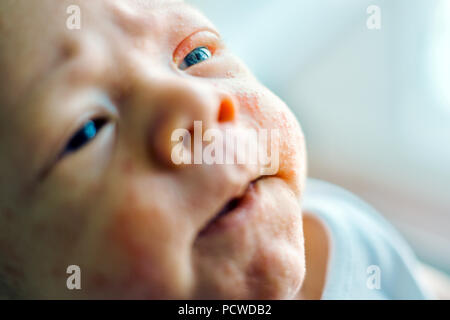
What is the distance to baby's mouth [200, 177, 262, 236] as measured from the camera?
37cm

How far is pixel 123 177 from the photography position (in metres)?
0.35

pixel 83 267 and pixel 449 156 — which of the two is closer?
pixel 83 267

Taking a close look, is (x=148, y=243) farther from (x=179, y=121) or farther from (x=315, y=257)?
(x=315, y=257)

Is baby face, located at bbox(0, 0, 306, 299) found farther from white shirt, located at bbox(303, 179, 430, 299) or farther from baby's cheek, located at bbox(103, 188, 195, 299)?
white shirt, located at bbox(303, 179, 430, 299)

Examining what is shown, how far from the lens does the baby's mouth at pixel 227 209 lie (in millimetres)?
368

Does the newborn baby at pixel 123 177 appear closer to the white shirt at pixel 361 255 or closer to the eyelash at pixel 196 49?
the eyelash at pixel 196 49

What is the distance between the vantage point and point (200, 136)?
1.22 feet

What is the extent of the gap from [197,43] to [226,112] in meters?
0.11

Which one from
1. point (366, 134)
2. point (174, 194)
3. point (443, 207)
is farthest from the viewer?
point (366, 134)

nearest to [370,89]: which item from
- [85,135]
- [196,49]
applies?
[196,49]

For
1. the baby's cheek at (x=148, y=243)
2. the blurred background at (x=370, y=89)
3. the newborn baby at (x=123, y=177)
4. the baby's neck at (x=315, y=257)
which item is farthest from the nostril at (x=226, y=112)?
the blurred background at (x=370, y=89)
